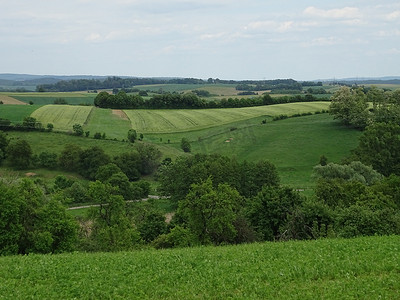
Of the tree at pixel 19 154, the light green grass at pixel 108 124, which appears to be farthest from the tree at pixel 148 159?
the tree at pixel 19 154

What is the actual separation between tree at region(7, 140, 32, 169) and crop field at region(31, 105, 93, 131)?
61.0 feet

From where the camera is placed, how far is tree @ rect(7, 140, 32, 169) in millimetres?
74125

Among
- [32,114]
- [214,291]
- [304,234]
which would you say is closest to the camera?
[214,291]

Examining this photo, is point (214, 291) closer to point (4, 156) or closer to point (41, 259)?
point (41, 259)

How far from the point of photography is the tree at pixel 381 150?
65062 mm

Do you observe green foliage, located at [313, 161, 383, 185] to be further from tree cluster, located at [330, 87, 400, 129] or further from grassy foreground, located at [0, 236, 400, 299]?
tree cluster, located at [330, 87, 400, 129]

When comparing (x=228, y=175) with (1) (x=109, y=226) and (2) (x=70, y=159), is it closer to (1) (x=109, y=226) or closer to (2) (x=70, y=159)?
(1) (x=109, y=226)

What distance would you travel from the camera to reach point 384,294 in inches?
563

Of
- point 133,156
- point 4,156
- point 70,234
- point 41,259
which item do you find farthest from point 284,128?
point 41,259

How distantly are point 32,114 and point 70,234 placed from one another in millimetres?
87742

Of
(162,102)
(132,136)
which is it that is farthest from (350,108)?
(162,102)

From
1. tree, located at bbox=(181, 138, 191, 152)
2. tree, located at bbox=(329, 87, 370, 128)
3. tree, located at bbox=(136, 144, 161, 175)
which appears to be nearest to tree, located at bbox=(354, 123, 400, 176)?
tree, located at bbox=(329, 87, 370, 128)

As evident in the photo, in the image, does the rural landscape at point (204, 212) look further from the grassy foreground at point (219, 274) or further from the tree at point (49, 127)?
the tree at point (49, 127)

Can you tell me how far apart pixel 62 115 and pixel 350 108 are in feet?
247
